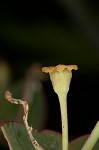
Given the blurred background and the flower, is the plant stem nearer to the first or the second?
the flower

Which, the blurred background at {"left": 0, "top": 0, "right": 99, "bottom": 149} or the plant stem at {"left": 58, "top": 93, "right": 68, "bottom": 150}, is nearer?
the plant stem at {"left": 58, "top": 93, "right": 68, "bottom": 150}

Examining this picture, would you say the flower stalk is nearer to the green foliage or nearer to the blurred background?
the green foliage

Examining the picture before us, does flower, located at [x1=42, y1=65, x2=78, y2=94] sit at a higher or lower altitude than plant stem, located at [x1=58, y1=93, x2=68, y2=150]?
higher

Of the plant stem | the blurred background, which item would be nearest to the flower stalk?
the plant stem

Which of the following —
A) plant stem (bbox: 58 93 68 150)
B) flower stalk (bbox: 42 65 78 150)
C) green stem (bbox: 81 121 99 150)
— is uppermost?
flower stalk (bbox: 42 65 78 150)

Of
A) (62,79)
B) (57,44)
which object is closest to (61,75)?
(62,79)

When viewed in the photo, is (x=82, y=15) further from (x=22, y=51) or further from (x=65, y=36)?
(x=22, y=51)

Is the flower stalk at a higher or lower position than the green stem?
higher

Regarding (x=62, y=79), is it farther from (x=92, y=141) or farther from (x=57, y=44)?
(x=57, y=44)

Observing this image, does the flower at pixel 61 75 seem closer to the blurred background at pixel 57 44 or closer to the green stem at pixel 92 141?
the green stem at pixel 92 141
